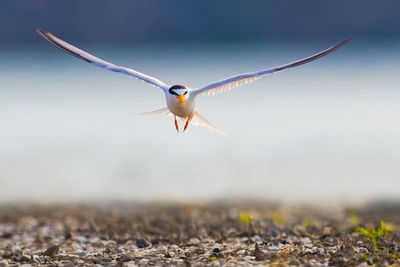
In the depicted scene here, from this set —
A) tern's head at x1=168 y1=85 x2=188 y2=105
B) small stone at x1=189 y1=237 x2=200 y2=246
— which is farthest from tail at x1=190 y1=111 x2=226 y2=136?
small stone at x1=189 y1=237 x2=200 y2=246

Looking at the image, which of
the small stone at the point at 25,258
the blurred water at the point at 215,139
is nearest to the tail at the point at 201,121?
the small stone at the point at 25,258

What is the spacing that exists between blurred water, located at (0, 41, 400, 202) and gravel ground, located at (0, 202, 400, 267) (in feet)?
4.24

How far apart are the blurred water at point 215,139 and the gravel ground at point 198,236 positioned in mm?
1291

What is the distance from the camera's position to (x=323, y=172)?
48.5 feet

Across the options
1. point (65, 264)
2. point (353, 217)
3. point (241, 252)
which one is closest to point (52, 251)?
point (65, 264)

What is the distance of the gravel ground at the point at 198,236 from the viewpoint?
27.0 ft

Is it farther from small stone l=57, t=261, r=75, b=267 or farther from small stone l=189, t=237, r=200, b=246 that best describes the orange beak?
small stone l=57, t=261, r=75, b=267

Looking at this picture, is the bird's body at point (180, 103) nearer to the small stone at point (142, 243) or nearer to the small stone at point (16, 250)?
the small stone at point (142, 243)

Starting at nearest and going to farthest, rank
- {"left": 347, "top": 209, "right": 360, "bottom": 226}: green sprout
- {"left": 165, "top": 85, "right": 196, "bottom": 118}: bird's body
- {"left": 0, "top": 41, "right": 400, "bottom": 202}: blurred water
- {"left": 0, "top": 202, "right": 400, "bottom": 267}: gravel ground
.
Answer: {"left": 0, "top": 202, "right": 400, "bottom": 267}: gravel ground < {"left": 165, "top": 85, "right": 196, "bottom": 118}: bird's body < {"left": 347, "top": 209, "right": 360, "bottom": 226}: green sprout < {"left": 0, "top": 41, "right": 400, "bottom": 202}: blurred water

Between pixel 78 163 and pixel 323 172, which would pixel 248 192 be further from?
pixel 78 163

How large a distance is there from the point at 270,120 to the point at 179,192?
9888 millimetres

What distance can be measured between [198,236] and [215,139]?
373 inches

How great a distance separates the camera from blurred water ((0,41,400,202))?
563 inches

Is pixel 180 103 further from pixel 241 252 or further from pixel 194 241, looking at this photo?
pixel 241 252
